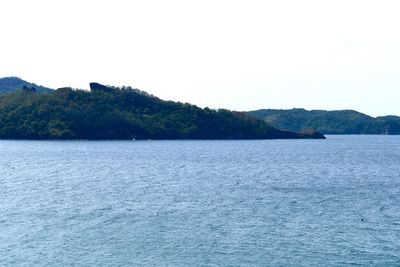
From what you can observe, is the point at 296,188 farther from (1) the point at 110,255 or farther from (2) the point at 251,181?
(1) the point at 110,255

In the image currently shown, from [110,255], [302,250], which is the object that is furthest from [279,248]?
[110,255]

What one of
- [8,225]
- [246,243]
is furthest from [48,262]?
[246,243]

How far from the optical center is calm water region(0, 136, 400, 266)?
48906 millimetres

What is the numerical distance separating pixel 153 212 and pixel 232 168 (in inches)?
2517

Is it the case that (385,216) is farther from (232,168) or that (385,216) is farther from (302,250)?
(232,168)

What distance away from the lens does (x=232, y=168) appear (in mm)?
129625

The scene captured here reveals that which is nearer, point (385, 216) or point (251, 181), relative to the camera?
point (385, 216)

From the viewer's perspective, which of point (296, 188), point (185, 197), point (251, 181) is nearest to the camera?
point (185, 197)

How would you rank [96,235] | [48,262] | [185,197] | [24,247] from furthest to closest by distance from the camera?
1. [185,197]
2. [96,235]
3. [24,247]
4. [48,262]

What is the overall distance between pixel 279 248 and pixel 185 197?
29711mm

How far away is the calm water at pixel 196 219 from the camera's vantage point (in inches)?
1925

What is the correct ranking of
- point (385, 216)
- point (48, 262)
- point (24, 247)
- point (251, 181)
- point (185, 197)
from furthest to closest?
point (251, 181) < point (185, 197) < point (385, 216) < point (24, 247) < point (48, 262)

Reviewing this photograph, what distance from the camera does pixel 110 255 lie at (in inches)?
1924

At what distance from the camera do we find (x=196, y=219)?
208ft
